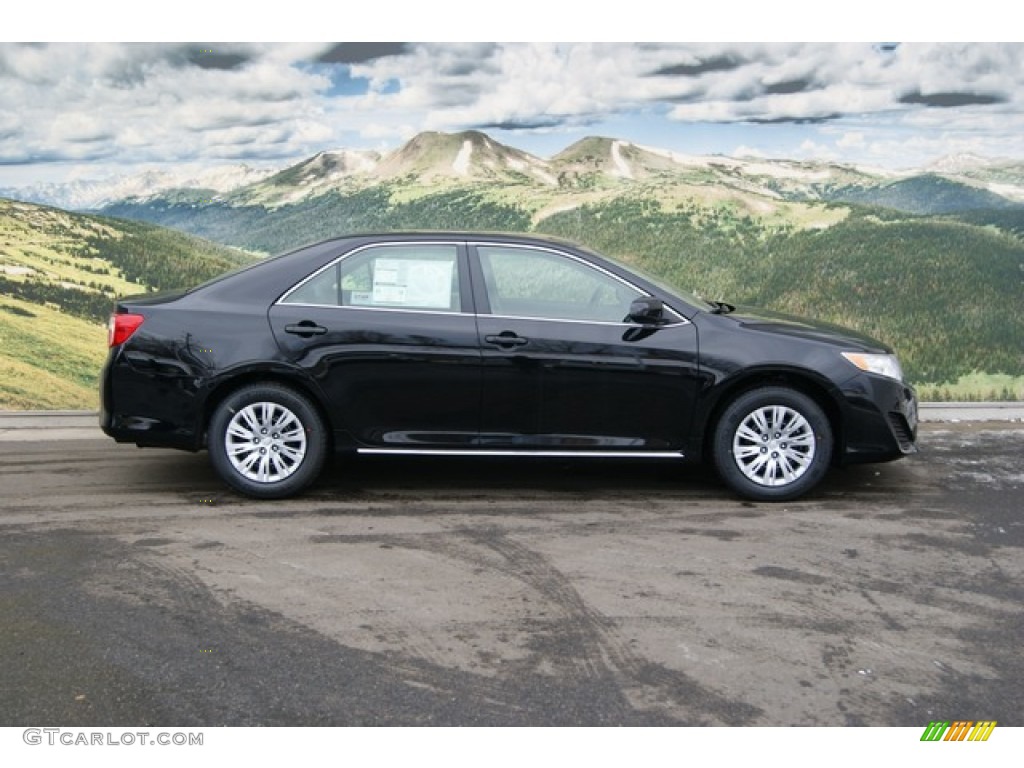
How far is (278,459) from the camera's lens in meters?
6.31

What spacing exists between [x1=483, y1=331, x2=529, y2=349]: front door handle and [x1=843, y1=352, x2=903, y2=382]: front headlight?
6.21ft

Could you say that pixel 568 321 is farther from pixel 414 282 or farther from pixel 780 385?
pixel 780 385

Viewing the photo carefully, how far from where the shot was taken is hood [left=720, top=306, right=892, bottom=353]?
6.41 metres

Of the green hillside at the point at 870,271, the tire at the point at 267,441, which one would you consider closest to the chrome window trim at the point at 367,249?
the tire at the point at 267,441

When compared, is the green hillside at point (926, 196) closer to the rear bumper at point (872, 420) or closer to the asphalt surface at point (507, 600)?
the asphalt surface at point (507, 600)

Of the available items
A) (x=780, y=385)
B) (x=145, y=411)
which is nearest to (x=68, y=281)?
(x=145, y=411)

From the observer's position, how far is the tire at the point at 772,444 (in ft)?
20.7

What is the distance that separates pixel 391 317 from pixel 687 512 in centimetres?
203

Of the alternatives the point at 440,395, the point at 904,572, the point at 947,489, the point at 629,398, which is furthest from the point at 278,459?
the point at 947,489

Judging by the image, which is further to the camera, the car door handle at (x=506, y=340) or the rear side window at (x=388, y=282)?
the rear side window at (x=388, y=282)

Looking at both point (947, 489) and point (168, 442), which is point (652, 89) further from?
point (168, 442)

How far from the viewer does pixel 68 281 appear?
9484 mm

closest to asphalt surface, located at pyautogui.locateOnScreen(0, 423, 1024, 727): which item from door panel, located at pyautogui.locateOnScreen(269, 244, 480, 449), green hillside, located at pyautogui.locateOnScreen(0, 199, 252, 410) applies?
door panel, located at pyautogui.locateOnScreen(269, 244, 480, 449)
